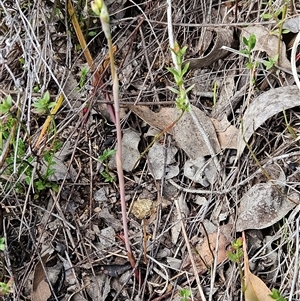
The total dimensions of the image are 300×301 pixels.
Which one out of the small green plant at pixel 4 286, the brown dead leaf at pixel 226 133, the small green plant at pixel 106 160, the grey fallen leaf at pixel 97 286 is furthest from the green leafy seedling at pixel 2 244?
the brown dead leaf at pixel 226 133

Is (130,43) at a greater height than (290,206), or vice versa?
(130,43)

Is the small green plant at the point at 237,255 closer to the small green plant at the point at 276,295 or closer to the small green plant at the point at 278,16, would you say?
the small green plant at the point at 276,295

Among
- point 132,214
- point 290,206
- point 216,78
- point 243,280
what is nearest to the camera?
point 243,280

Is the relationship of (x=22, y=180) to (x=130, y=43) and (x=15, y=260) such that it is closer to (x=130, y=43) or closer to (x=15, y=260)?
(x=15, y=260)

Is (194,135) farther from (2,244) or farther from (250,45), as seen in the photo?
(2,244)

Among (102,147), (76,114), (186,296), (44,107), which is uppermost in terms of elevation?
(44,107)

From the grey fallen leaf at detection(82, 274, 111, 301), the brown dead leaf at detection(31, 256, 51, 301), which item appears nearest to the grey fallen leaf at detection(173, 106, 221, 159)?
the grey fallen leaf at detection(82, 274, 111, 301)

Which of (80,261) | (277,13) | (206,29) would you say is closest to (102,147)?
(80,261)
